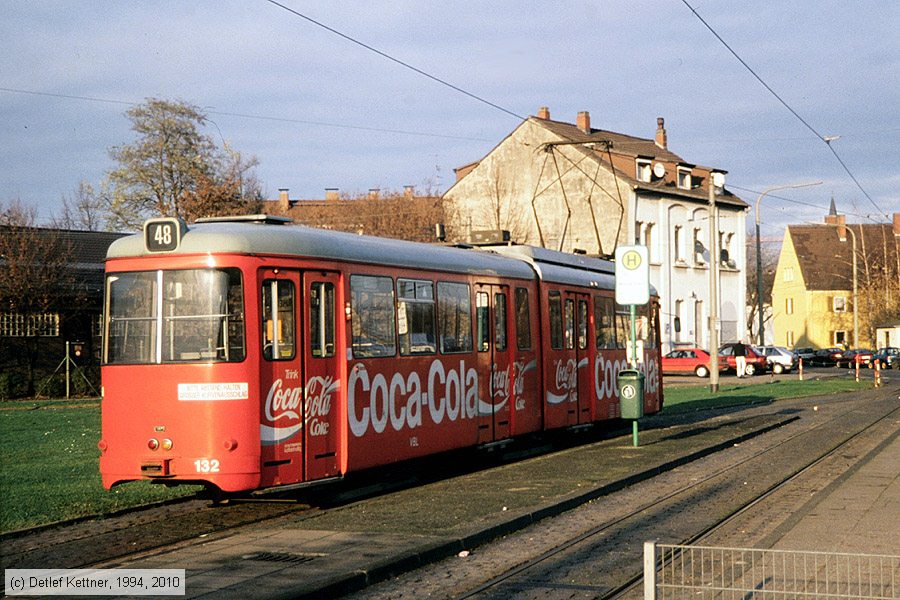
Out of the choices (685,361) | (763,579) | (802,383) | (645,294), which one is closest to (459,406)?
(645,294)

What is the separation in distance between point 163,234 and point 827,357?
72.2m

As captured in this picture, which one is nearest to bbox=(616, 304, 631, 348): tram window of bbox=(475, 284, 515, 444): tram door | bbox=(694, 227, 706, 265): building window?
bbox=(475, 284, 515, 444): tram door

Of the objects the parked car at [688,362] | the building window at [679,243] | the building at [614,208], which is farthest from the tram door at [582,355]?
the building window at [679,243]

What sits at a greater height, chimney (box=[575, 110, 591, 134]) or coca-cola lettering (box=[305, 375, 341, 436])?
chimney (box=[575, 110, 591, 134])

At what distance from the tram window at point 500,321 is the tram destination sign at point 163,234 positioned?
253 inches

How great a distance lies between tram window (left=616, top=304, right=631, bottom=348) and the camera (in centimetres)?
2402

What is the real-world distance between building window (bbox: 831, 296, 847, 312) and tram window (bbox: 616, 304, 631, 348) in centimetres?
7772

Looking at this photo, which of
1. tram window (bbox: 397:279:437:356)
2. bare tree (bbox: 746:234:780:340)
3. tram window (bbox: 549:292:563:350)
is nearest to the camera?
tram window (bbox: 397:279:437:356)

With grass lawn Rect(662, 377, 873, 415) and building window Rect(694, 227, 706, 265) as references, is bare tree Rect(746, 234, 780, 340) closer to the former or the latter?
building window Rect(694, 227, 706, 265)

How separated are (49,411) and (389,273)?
71.5ft

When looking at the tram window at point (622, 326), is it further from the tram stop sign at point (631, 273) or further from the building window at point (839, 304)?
the building window at point (839, 304)

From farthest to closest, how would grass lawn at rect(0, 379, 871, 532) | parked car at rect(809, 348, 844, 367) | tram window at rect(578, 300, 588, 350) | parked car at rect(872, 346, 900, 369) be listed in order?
parked car at rect(809, 348, 844, 367)
parked car at rect(872, 346, 900, 369)
tram window at rect(578, 300, 588, 350)
grass lawn at rect(0, 379, 871, 532)

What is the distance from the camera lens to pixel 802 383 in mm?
48375

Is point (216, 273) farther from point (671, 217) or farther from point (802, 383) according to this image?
point (671, 217)
